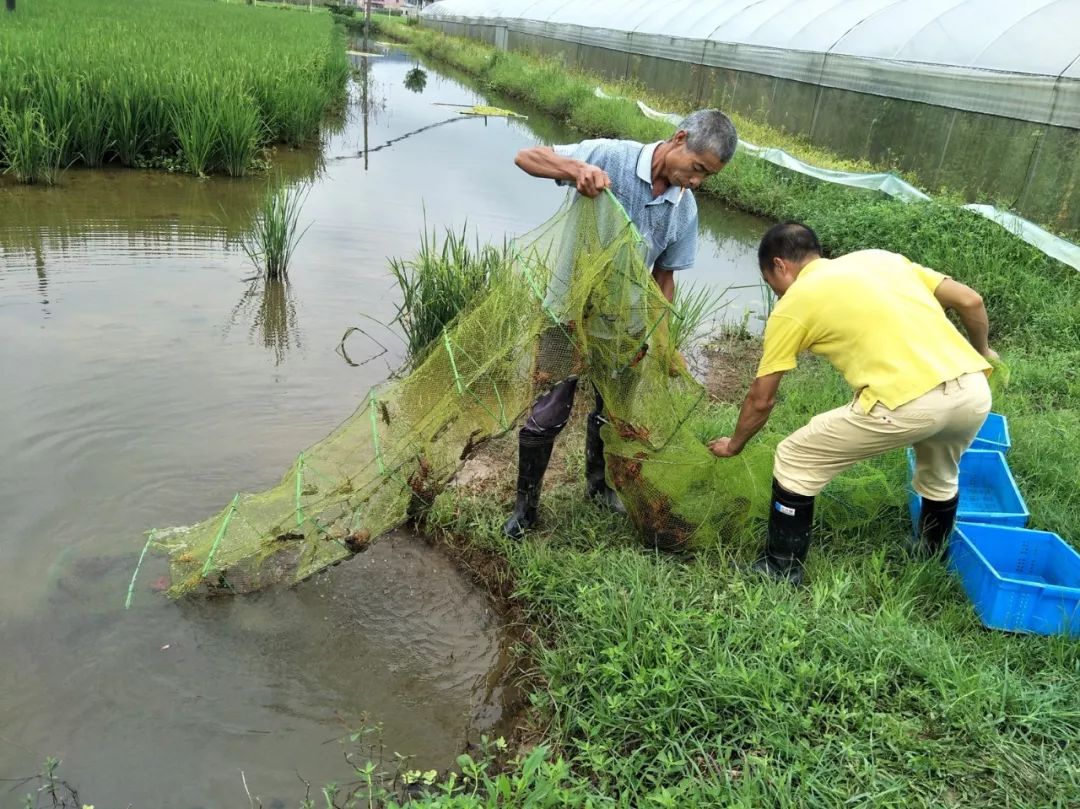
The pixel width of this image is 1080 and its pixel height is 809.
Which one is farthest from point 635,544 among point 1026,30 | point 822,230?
point 1026,30

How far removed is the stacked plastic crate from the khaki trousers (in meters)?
0.27

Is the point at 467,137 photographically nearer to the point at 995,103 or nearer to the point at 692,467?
the point at 995,103

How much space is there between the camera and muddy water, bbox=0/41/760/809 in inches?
89.8

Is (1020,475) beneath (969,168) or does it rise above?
beneath

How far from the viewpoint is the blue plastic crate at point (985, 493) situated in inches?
116

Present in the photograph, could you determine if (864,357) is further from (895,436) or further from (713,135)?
(713,135)

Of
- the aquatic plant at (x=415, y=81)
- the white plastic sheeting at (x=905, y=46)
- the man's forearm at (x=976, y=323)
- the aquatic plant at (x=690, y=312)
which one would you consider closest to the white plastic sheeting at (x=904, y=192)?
the white plastic sheeting at (x=905, y=46)

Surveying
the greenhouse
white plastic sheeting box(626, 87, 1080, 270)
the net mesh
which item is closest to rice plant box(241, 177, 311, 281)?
the net mesh

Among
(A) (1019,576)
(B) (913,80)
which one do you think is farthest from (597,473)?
(B) (913,80)

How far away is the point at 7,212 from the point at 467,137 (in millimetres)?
8006

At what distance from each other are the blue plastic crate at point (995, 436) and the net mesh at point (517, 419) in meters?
1.14

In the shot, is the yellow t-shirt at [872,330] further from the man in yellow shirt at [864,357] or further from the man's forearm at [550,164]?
the man's forearm at [550,164]

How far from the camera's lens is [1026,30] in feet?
27.0

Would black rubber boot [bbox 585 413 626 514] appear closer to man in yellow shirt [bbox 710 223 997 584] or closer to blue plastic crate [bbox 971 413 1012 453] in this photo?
man in yellow shirt [bbox 710 223 997 584]
